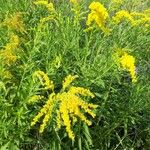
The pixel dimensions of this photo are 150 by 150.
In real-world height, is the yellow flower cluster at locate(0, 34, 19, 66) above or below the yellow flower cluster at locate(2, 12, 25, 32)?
below

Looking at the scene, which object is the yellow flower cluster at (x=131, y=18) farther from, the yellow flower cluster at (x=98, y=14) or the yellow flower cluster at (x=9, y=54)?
the yellow flower cluster at (x=9, y=54)

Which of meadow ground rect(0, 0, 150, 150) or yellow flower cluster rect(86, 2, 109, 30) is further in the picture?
yellow flower cluster rect(86, 2, 109, 30)

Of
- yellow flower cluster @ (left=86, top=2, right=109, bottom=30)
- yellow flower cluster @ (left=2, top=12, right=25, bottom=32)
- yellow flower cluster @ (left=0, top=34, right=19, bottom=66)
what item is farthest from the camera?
yellow flower cluster @ (left=2, top=12, right=25, bottom=32)

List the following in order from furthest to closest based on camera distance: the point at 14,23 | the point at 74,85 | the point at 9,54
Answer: the point at 14,23
the point at 74,85
the point at 9,54

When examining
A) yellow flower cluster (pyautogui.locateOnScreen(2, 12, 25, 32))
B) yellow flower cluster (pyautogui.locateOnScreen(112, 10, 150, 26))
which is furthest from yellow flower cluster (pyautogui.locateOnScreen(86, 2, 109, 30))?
yellow flower cluster (pyautogui.locateOnScreen(2, 12, 25, 32))

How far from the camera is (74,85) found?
11.7 ft

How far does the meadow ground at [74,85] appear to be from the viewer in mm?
3307

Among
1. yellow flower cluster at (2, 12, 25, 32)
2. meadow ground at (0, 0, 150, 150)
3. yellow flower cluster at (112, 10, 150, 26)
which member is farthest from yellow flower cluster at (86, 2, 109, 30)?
yellow flower cluster at (2, 12, 25, 32)

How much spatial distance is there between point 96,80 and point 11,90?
0.67 m

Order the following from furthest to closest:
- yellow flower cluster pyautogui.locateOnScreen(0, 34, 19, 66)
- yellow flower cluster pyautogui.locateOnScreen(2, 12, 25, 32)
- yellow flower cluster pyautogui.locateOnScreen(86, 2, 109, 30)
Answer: yellow flower cluster pyautogui.locateOnScreen(2, 12, 25, 32), yellow flower cluster pyautogui.locateOnScreen(86, 2, 109, 30), yellow flower cluster pyautogui.locateOnScreen(0, 34, 19, 66)

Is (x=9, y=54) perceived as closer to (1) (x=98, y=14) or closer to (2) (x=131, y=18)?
(1) (x=98, y=14)

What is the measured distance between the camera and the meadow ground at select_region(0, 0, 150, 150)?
3.31m

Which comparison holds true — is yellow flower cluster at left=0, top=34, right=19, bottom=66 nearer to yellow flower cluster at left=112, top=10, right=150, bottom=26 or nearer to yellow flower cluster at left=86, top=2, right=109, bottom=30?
yellow flower cluster at left=86, top=2, right=109, bottom=30

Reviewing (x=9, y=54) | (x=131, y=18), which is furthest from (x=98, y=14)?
(x=9, y=54)
